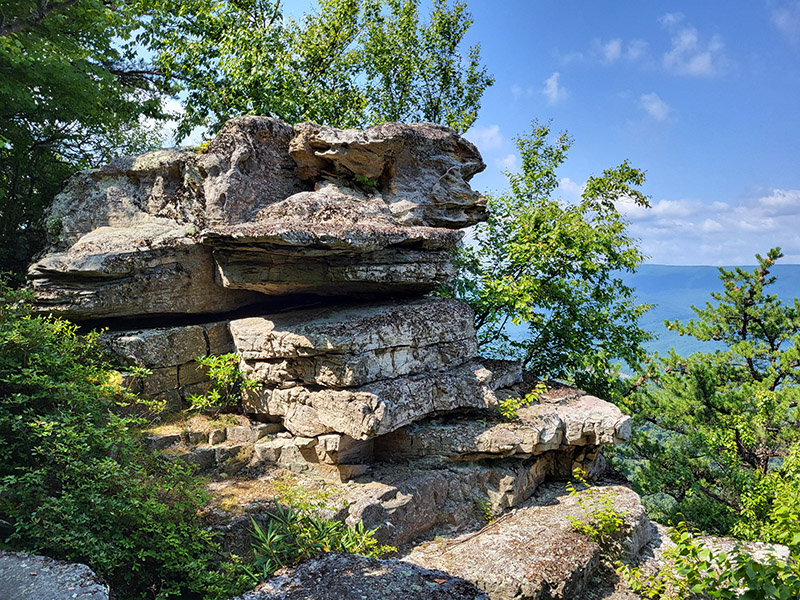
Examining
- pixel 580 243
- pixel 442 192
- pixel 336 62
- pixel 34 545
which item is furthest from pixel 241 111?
pixel 34 545

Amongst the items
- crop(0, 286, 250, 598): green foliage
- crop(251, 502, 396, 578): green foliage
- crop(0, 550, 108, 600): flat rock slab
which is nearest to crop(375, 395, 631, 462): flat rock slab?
crop(251, 502, 396, 578): green foliage

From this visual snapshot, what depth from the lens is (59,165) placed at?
15.5m

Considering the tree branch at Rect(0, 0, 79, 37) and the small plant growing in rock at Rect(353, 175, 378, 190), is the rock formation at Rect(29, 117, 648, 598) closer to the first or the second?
the small plant growing in rock at Rect(353, 175, 378, 190)

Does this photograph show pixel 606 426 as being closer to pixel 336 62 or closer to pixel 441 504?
pixel 441 504

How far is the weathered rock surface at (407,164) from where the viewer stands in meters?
11.9

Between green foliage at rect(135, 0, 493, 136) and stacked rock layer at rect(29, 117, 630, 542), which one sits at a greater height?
green foliage at rect(135, 0, 493, 136)

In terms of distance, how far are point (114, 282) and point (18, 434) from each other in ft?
→ 13.5

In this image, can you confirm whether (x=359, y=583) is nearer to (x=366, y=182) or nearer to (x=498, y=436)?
(x=498, y=436)

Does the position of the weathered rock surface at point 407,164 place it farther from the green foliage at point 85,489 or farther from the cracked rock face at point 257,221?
the green foliage at point 85,489

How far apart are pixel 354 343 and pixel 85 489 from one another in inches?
196

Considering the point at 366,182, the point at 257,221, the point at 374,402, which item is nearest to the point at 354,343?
the point at 374,402

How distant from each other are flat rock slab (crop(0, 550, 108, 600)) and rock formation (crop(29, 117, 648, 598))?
355cm

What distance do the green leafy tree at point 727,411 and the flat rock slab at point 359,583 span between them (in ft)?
34.9

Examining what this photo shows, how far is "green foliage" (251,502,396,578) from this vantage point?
7.59 meters
